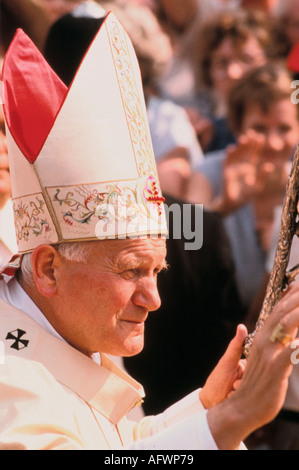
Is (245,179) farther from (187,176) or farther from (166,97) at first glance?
(166,97)

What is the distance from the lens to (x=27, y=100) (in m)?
3.17

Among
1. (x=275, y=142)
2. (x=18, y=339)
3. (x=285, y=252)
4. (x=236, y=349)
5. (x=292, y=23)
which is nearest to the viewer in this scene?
(x=285, y=252)

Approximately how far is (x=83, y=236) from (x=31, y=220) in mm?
233

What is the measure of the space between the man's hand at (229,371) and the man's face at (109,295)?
0.31m

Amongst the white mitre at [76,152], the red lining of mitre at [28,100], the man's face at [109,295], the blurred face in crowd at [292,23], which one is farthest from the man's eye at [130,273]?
the blurred face in crowd at [292,23]

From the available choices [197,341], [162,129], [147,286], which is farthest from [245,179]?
[147,286]

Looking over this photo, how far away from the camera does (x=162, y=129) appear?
555cm

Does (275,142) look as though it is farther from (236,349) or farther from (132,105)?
(236,349)

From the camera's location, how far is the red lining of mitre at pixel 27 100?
3150 mm

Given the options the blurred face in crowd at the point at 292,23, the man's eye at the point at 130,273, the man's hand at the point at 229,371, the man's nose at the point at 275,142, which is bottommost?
the man's hand at the point at 229,371

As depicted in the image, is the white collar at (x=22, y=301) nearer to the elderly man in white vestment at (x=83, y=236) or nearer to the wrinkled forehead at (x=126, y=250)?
the elderly man in white vestment at (x=83, y=236)

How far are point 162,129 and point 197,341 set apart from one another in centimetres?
151

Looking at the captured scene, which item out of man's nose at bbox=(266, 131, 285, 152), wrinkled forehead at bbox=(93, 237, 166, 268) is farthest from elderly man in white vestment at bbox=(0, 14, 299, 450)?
man's nose at bbox=(266, 131, 285, 152)

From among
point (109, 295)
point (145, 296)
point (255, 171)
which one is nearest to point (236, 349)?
point (145, 296)
